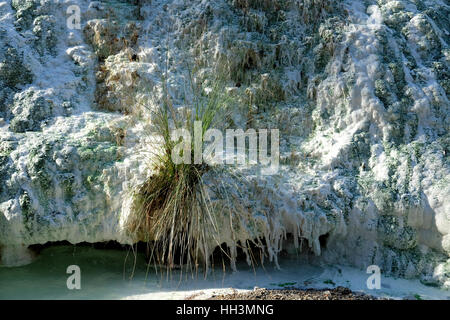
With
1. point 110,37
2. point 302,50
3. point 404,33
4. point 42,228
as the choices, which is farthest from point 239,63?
point 42,228

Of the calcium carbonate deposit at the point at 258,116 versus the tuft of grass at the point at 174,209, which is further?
the calcium carbonate deposit at the point at 258,116

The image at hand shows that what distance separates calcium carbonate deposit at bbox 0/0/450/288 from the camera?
4.51m

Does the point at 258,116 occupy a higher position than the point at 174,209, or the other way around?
the point at 258,116

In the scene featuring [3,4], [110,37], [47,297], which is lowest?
[47,297]

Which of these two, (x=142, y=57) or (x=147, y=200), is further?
(x=142, y=57)

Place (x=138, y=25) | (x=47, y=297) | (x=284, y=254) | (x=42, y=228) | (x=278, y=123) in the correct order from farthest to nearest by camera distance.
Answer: (x=138, y=25), (x=278, y=123), (x=284, y=254), (x=42, y=228), (x=47, y=297)

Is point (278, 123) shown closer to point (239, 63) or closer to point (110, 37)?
point (239, 63)

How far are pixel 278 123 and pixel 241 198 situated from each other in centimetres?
140

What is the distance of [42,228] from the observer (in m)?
4.35

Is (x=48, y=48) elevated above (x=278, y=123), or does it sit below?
above

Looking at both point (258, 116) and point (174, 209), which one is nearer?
point (174, 209)

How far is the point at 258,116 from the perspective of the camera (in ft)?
18.4

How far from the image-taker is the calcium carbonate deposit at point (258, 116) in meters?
4.51

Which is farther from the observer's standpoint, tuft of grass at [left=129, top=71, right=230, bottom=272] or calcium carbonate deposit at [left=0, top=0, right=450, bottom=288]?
calcium carbonate deposit at [left=0, top=0, right=450, bottom=288]
